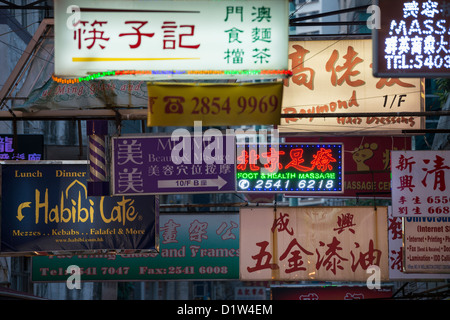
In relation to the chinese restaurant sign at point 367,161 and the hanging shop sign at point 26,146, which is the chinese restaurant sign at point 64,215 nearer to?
the hanging shop sign at point 26,146

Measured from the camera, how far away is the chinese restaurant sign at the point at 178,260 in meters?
19.3

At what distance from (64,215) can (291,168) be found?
5.07 metres

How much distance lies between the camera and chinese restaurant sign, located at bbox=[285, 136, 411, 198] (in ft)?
64.1

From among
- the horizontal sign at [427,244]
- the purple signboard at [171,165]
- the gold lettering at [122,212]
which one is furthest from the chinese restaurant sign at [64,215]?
the horizontal sign at [427,244]

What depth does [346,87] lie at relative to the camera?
56.6ft

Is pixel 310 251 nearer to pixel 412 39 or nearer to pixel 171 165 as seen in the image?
pixel 171 165

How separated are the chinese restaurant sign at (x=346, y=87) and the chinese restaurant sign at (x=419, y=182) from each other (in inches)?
46.6

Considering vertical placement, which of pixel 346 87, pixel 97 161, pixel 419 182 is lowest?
pixel 419 182

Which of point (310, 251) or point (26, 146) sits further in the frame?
point (26, 146)

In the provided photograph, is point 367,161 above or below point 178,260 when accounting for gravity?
above

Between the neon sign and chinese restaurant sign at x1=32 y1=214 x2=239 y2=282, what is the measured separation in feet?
10.0

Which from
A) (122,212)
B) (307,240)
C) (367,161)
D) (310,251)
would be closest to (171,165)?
(122,212)

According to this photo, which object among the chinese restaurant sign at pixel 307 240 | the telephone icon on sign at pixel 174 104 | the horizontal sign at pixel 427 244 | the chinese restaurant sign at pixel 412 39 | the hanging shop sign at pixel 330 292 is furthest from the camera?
the hanging shop sign at pixel 330 292

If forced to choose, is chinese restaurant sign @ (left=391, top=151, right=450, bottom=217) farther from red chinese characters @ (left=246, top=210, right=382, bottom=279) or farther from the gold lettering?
the gold lettering
